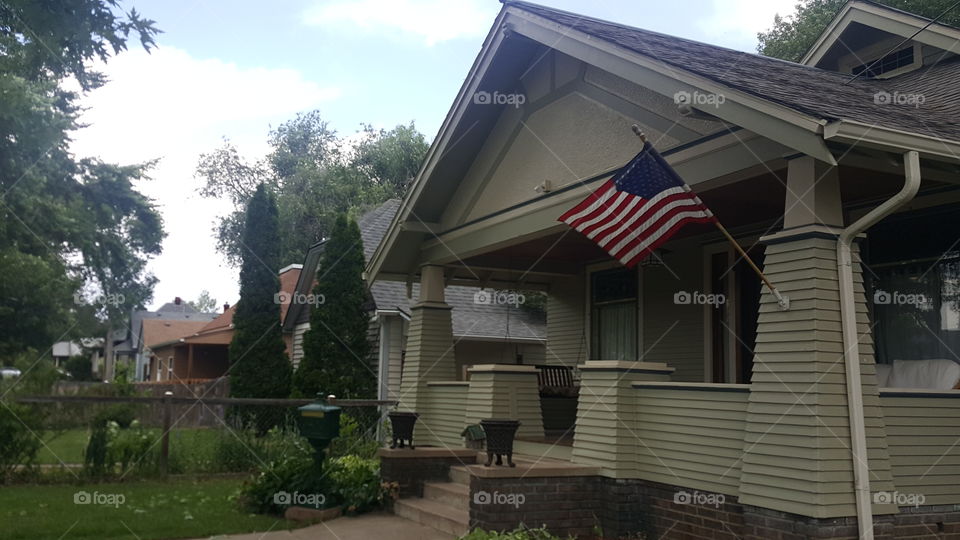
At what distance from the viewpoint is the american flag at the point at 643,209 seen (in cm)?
727

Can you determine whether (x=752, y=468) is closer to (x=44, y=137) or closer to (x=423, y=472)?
(x=423, y=472)

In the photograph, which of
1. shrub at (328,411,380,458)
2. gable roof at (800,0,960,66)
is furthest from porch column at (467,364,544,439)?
gable roof at (800,0,960,66)

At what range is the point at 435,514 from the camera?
9.41 m

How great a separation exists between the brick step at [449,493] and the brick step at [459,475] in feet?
0.18

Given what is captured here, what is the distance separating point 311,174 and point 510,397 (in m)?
35.7

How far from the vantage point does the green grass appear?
9.02m

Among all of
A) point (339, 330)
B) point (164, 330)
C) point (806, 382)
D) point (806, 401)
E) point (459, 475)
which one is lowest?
point (459, 475)

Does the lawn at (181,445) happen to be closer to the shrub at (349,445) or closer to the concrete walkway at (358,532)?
the shrub at (349,445)

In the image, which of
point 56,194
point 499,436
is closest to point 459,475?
point 499,436

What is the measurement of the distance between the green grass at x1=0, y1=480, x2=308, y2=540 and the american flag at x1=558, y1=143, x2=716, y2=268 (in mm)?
5072

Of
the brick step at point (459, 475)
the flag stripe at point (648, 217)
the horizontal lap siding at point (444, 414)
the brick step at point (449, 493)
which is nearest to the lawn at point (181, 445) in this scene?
the horizontal lap siding at point (444, 414)

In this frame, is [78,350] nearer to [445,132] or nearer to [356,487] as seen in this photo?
[445,132]

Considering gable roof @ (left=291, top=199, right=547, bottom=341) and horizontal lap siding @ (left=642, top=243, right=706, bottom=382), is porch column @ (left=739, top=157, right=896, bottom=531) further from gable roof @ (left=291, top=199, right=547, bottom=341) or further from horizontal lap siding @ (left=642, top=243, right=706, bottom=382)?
gable roof @ (left=291, top=199, right=547, bottom=341)

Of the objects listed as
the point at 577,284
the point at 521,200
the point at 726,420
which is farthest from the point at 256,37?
the point at 726,420
